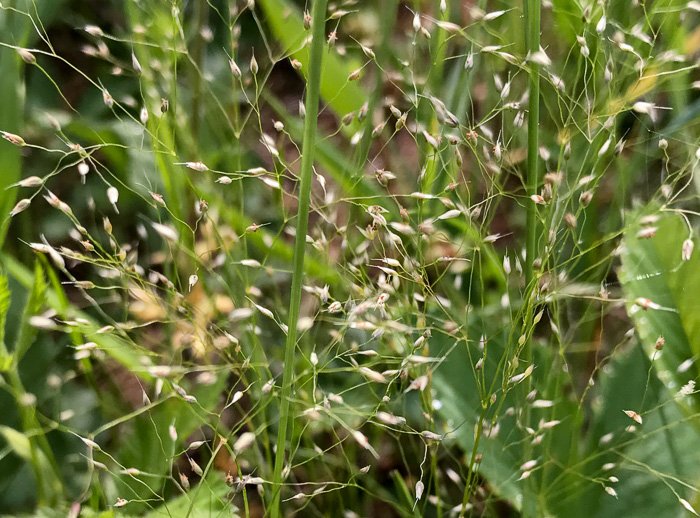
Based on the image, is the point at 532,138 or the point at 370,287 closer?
the point at 532,138

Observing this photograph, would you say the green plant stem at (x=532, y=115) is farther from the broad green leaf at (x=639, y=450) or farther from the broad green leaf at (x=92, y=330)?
the broad green leaf at (x=92, y=330)

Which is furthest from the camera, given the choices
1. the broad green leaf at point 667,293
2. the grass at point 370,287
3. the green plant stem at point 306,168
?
the broad green leaf at point 667,293

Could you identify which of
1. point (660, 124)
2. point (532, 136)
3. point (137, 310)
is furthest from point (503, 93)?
point (137, 310)

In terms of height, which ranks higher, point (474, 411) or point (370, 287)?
point (370, 287)

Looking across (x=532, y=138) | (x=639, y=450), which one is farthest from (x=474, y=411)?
(x=532, y=138)

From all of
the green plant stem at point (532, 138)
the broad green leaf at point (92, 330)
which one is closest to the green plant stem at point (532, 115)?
the green plant stem at point (532, 138)

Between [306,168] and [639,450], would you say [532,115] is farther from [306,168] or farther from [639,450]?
[639,450]

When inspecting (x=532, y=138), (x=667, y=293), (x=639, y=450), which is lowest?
(x=639, y=450)

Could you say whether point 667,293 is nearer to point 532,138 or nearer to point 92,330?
point 532,138
